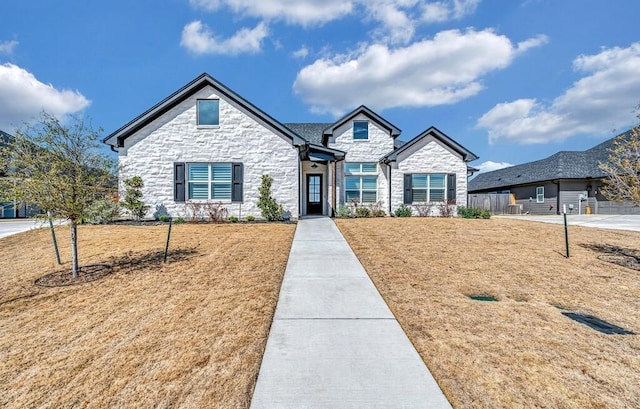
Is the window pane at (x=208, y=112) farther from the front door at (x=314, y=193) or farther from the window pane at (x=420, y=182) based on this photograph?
the window pane at (x=420, y=182)

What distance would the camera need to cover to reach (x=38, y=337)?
3498mm

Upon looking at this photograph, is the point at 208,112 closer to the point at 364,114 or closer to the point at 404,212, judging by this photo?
the point at 364,114

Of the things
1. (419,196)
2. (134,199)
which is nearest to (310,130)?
(419,196)

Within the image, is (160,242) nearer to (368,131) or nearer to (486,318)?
(486,318)

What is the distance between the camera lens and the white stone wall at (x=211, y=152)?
13398mm

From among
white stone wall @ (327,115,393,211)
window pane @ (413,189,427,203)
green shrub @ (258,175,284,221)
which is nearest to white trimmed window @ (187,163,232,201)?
green shrub @ (258,175,284,221)

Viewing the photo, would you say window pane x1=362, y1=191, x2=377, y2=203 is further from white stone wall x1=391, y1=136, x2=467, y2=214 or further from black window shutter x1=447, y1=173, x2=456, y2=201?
black window shutter x1=447, y1=173, x2=456, y2=201

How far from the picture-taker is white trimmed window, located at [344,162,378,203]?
55.9ft

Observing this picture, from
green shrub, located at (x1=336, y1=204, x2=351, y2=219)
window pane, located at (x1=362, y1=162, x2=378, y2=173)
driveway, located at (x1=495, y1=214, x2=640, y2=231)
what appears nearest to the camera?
driveway, located at (x1=495, y1=214, x2=640, y2=231)

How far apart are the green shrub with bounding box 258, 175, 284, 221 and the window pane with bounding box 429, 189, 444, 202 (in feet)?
28.3

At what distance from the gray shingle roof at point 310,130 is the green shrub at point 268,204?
636 centimetres

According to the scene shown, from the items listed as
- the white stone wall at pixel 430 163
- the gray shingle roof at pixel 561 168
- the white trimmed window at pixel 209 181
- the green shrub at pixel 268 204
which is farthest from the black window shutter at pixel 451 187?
the gray shingle roof at pixel 561 168

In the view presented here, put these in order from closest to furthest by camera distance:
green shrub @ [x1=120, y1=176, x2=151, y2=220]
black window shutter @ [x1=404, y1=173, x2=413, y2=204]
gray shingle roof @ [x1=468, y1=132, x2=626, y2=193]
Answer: green shrub @ [x1=120, y1=176, x2=151, y2=220] < black window shutter @ [x1=404, y1=173, x2=413, y2=204] < gray shingle roof @ [x1=468, y1=132, x2=626, y2=193]

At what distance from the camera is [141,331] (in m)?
3.58
